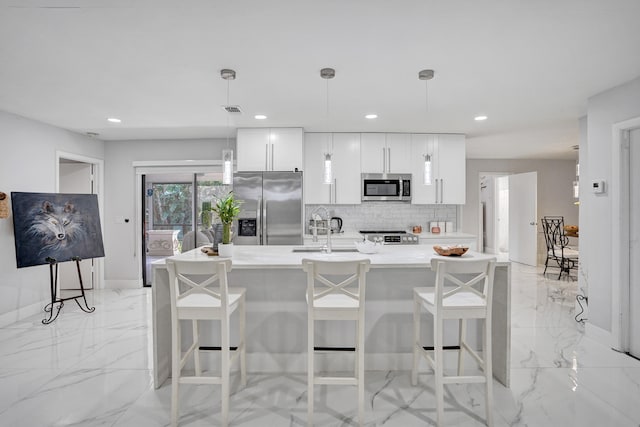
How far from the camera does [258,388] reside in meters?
2.48

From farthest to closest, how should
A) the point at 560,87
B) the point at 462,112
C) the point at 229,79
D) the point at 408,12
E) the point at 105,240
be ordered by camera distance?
the point at 105,240 → the point at 462,112 → the point at 560,87 → the point at 229,79 → the point at 408,12

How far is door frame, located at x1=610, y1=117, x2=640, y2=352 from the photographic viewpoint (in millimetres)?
3129

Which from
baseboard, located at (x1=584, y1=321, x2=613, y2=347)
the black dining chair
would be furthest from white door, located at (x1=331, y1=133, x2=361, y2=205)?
the black dining chair

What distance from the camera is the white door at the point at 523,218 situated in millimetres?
7238

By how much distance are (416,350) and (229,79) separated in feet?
8.86

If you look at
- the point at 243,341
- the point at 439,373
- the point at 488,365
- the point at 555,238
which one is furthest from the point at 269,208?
the point at 555,238

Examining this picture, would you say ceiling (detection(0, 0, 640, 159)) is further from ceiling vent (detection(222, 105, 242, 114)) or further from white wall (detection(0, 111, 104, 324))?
white wall (detection(0, 111, 104, 324))

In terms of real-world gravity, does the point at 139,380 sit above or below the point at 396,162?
below

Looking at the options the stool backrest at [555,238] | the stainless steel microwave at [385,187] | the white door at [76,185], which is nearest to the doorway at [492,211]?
the stool backrest at [555,238]

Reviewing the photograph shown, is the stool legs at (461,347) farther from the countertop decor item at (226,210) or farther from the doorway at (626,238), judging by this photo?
the countertop decor item at (226,210)

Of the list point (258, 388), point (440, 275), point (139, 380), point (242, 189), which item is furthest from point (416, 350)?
point (242, 189)

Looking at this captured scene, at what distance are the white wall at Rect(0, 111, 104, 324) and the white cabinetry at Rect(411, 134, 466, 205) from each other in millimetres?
5122

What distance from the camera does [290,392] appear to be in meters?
2.43

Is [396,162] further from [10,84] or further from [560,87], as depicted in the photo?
[10,84]
